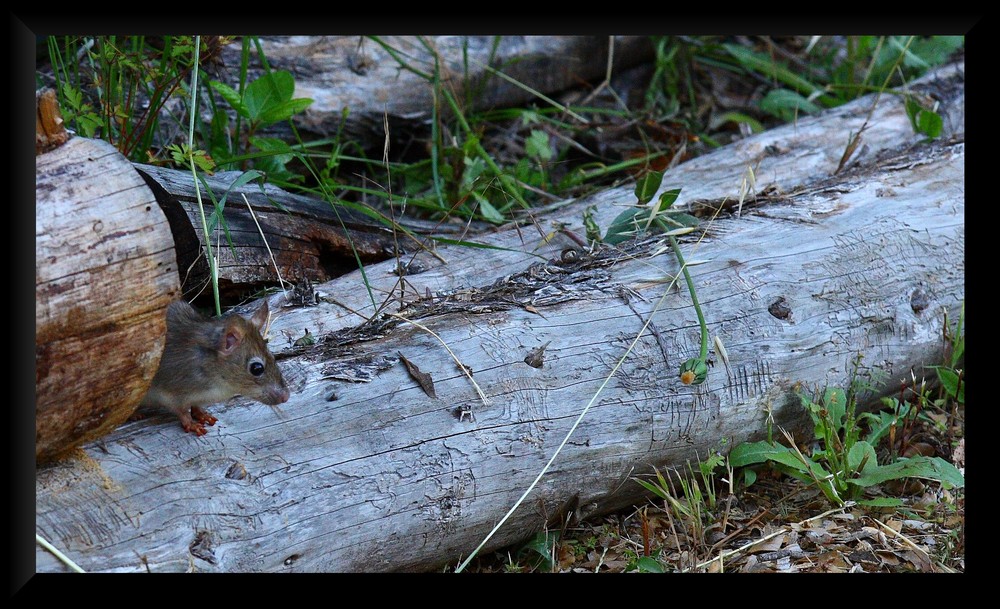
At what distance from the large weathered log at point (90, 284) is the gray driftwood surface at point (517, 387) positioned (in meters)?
0.21

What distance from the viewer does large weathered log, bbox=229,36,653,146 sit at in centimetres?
475

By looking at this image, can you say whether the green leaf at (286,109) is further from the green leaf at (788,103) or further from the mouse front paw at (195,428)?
the green leaf at (788,103)

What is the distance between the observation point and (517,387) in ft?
9.73

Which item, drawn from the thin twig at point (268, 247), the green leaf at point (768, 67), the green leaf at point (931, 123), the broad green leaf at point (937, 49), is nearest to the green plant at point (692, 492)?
the thin twig at point (268, 247)

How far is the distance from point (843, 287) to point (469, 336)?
5.02ft

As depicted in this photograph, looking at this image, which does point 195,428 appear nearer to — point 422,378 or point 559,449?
point 422,378

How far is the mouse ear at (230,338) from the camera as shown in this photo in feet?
9.29

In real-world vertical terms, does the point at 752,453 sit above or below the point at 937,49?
below

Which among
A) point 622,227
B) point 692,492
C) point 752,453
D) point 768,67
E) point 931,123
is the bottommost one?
point 692,492

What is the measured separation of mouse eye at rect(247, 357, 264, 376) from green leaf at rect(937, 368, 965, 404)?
8.74 ft

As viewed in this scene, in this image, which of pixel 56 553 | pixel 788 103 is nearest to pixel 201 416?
pixel 56 553

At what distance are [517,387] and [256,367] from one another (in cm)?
84

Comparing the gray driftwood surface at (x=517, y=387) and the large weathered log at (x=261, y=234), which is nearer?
the gray driftwood surface at (x=517, y=387)

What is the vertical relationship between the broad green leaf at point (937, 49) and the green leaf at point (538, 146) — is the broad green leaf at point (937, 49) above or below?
above
